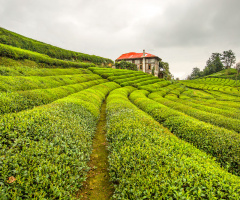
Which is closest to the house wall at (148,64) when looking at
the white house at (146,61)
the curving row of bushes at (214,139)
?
the white house at (146,61)

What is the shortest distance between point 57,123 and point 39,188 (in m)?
3.48

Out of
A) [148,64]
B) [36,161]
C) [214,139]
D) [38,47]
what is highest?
[148,64]

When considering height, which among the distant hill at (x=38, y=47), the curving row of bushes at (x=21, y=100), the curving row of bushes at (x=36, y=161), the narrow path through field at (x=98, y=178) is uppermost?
the distant hill at (x=38, y=47)

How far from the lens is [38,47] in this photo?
31422mm

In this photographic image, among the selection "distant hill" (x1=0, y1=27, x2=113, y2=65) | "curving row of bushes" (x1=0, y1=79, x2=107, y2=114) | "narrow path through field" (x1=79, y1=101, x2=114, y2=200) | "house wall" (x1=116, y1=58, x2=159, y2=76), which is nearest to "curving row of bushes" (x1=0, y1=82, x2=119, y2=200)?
"narrow path through field" (x1=79, y1=101, x2=114, y2=200)

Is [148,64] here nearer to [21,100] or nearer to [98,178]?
[21,100]

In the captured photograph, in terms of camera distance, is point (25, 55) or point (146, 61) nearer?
point (25, 55)

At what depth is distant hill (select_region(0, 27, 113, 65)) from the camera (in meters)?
24.8

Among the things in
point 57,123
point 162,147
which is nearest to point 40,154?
point 57,123

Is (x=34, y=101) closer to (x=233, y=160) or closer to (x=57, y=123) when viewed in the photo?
(x=57, y=123)

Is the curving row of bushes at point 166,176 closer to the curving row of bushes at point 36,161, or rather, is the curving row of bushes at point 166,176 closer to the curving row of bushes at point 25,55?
the curving row of bushes at point 36,161

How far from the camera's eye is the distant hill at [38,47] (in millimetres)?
24828

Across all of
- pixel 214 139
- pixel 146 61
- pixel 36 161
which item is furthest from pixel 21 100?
Answer: pixel 146 61

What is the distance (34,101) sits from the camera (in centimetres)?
1108
